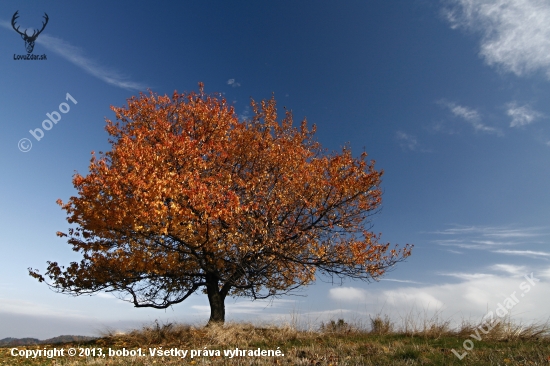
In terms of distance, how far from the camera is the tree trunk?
1891 centimetres

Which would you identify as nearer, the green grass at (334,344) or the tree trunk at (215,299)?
the green grass at (334,344)

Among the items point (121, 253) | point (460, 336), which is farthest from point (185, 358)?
point (460, 336)

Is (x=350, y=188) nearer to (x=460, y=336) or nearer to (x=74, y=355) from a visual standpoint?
(x=460, y=336)

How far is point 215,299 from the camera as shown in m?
19.1

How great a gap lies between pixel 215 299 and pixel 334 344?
7.66m

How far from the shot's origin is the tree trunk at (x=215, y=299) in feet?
62.0

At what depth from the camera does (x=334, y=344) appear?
521 inches

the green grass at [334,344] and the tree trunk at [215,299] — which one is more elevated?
the tree trunk at [215,299]

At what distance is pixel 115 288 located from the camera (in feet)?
58.4

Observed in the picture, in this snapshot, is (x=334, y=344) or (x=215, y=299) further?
(x=215, y=299)

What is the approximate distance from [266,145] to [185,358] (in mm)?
9999

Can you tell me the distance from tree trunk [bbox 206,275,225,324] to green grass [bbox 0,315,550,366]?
202 cm

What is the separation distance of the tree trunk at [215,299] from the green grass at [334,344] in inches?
79.6

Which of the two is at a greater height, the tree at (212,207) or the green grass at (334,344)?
the tree at (212,207)
